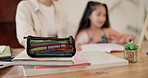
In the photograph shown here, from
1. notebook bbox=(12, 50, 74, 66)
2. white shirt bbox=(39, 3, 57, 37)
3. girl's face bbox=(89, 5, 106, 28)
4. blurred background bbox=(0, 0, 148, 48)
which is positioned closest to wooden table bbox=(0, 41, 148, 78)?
notebook bbox=(12, 50, 74, 66)

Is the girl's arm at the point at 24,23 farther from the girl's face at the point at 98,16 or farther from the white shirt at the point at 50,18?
the girl's face at the point at 98,16

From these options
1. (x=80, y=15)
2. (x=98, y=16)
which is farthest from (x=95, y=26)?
(x=80, y=15)

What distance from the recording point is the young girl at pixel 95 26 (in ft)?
6.84

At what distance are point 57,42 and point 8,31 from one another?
151cm

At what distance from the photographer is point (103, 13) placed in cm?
218

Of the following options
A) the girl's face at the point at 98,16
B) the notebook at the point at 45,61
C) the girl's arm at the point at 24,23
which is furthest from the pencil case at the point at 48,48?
the girl's face at the point at 98,16

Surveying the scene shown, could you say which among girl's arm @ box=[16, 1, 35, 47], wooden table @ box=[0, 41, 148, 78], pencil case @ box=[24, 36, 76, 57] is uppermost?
girl's arm @ box=[16, 1, 35, 47]

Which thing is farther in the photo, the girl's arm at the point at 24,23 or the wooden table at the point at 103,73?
the girl's arm at the point at 24,23

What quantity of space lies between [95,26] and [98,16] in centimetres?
14

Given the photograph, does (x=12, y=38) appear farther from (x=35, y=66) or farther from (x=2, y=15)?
(x=35, y=66)

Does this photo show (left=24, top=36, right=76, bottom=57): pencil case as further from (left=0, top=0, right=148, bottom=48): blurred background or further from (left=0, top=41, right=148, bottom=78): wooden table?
(left=0, top=0, right=148, bottom=48): blurred background

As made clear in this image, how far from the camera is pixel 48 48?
62cm

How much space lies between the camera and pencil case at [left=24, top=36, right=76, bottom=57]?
61cm

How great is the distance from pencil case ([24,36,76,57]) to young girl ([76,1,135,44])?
1422 millimetres
